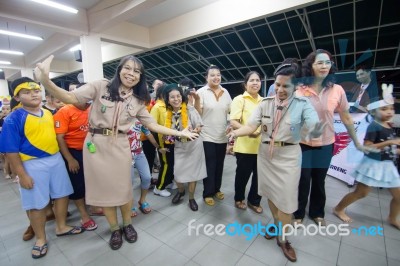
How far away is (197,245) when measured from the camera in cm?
177

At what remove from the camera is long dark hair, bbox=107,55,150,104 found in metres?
1.56

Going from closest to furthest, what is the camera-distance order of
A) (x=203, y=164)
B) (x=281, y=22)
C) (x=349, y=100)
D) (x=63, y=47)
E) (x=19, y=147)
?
(x=19, y=147) < (x=349, y=100) < (x=203, y=164) < (x=281, y=22) < (x=63, y=47)

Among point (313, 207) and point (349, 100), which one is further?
point (313, 207)

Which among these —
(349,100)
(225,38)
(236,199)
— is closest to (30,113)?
(236,199)

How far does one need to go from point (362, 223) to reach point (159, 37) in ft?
20.5

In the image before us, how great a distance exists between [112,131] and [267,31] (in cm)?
544

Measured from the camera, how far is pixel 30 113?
5.29 feet

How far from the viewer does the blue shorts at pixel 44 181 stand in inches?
63.2

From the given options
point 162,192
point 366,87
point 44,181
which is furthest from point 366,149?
point 44,181

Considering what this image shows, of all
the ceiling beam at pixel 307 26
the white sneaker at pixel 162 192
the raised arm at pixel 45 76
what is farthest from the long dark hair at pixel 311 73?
the ceiling beam at pixel 307 26

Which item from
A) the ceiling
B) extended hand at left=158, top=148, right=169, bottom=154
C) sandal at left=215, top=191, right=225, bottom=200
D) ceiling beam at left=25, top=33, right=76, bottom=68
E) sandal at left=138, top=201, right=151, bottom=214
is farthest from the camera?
ceiling beam at left=25, top=33, right=76, bottom=68

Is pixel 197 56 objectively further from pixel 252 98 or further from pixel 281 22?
pixel 252 98

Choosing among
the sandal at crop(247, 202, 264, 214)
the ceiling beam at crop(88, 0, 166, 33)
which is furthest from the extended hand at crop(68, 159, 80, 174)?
the ceiling beam at crop(88, 0, 166, 33)

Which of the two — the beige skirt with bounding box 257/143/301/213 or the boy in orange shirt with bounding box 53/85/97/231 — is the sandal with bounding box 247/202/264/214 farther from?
the boy in orange shirt with bounding box 53/85/97/231
